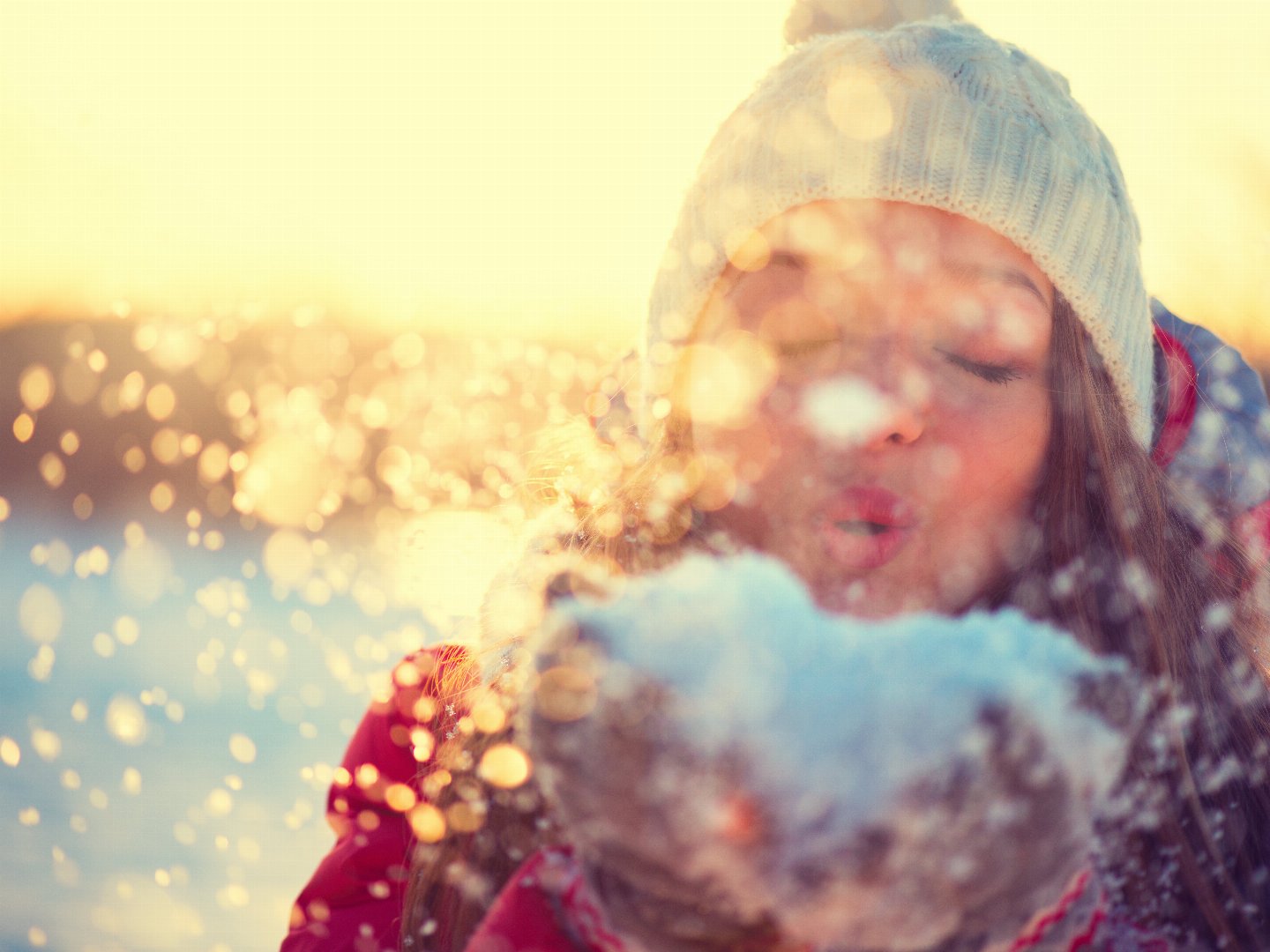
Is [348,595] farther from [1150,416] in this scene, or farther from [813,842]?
[813,842]

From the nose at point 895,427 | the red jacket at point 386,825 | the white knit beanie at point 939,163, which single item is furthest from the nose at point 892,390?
the red jacket at point 386,825

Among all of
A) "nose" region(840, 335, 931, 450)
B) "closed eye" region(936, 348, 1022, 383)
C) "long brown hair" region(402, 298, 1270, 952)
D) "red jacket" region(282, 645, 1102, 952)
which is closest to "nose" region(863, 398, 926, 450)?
"nose" region(840, 335, 931, 450)

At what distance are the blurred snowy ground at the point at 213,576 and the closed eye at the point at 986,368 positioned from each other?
1.07m

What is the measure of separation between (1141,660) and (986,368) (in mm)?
519

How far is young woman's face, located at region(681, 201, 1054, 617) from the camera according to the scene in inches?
59.9

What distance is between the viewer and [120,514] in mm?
6121

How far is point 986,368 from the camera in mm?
1602

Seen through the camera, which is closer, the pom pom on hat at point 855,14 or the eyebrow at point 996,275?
the eyebrow at point 996,275

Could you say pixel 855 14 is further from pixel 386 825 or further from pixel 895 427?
pixel 386 825

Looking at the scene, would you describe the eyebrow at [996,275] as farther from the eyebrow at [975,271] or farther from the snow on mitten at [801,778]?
the snow on mitten at [801,778]

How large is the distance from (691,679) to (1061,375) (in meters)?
1.03

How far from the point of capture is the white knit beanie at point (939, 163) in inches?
66.0

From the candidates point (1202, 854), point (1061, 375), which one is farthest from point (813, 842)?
point (1061, 375)

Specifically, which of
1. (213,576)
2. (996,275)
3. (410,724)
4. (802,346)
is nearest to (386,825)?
(410,724)
